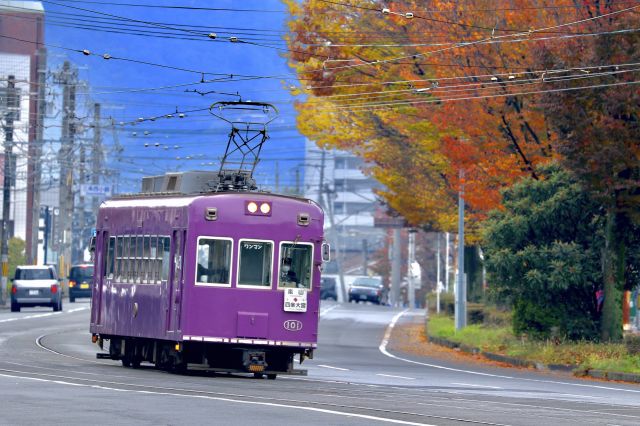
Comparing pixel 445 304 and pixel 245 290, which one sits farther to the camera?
pixel 445 304

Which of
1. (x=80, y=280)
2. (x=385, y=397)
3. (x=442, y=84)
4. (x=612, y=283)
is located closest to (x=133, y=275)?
(x=385, y=397)

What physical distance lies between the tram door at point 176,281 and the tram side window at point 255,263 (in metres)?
0.98

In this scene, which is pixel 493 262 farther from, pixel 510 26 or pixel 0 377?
pixel 0 377

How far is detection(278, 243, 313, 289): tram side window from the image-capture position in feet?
81.0

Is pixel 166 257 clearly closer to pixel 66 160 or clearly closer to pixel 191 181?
pixel 191 181

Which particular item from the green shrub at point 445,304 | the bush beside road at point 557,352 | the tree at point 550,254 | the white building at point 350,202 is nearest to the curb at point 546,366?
the bush beside road at point 557,352

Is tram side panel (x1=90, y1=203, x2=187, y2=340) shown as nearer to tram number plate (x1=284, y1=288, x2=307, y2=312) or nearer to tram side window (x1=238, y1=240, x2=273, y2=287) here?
tram side window (x1=238, y1=240, x2=273, y2=287)

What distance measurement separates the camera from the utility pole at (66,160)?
72.3 meters

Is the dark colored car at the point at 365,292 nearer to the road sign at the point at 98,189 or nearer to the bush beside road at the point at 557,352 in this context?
the road sign at the point at 98,189

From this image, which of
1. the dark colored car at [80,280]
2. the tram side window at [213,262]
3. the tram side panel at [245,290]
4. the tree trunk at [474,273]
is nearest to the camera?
the tram side panel at [245,290]

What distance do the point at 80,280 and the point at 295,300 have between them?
50089mm

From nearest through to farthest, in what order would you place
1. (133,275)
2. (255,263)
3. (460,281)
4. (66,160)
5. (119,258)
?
Result: (255,263) → (133,275) → (119,258) → (460,281) → (66,160)

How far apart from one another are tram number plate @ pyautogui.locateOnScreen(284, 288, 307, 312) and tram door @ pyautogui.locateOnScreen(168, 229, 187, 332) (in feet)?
5.76

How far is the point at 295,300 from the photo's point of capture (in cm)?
2466
